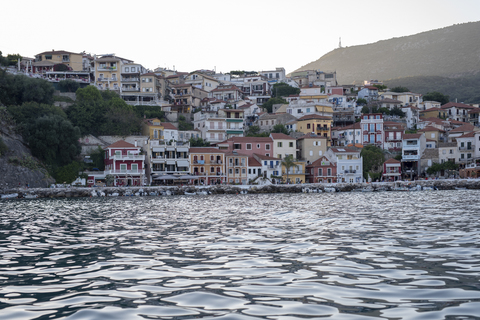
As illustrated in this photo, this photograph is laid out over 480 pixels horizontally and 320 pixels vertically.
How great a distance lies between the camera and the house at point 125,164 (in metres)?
62.8

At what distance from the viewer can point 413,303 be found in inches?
260

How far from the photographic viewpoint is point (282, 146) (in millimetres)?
72750

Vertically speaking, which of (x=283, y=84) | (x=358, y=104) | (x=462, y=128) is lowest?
(x=462, y=128)

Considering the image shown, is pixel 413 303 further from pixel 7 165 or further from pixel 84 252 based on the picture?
pixel 7 165

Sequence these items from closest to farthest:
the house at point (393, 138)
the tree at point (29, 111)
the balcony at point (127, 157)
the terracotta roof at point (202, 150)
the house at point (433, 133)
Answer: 1. the tree at point (29, 111)
2. the balcony at point (127, 157)
3. the terracotta roof at point (202, 150)
4. the house at point (393, 138)
5. the house at point (433, 133)

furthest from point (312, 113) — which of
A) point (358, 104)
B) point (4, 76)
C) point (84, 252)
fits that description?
point (84, 252)

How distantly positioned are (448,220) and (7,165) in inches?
2033

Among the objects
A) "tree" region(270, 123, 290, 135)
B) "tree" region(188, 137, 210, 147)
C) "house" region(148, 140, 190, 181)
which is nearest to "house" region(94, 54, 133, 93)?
"tree" region(188, 137, 210, 147)

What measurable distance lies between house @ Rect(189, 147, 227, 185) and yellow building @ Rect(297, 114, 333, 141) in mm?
21088

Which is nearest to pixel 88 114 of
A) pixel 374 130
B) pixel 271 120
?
pixel 271 120

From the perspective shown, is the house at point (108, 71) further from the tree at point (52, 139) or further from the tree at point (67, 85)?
the tree at point (52, 139)

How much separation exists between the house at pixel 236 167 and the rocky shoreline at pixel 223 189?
31.8ft

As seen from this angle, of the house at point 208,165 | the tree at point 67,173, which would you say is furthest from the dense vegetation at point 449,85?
the tree at point 67,173

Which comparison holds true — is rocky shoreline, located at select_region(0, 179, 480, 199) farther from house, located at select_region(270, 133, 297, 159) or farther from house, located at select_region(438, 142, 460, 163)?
house, located at select_region(438, 142, 460, 163)
